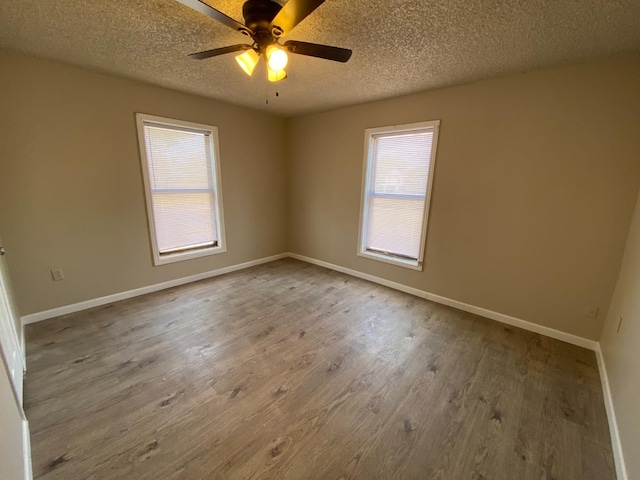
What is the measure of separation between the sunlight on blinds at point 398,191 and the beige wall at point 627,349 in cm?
163

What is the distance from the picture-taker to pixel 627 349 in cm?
156

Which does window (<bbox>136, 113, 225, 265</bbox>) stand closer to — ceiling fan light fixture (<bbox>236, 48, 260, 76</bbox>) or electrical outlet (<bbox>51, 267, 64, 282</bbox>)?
electrical outlet (<bbox>51, 267, 64, 282</bbox>)

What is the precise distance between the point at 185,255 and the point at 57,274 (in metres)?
1.21

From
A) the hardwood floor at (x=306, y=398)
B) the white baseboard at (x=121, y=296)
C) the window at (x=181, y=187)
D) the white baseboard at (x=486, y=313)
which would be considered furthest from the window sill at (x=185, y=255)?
the white baseboard at (x=486, y=313)

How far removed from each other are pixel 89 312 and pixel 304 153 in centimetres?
339

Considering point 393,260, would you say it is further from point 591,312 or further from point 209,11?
point 209,11

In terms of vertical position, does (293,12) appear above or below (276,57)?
above

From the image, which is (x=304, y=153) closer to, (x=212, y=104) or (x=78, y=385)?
(x=212, y=104)

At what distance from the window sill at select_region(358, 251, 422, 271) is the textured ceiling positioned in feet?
6.54

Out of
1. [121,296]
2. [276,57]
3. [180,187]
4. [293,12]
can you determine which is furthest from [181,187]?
[293,12]

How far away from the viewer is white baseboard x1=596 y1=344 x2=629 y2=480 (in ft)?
4.16

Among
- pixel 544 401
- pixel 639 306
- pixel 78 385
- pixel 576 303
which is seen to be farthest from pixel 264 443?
pixel 576 303

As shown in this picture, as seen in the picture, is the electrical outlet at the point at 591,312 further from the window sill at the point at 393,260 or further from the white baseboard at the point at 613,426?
the window sill at the point at 393,260

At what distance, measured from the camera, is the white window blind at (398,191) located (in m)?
3.04
